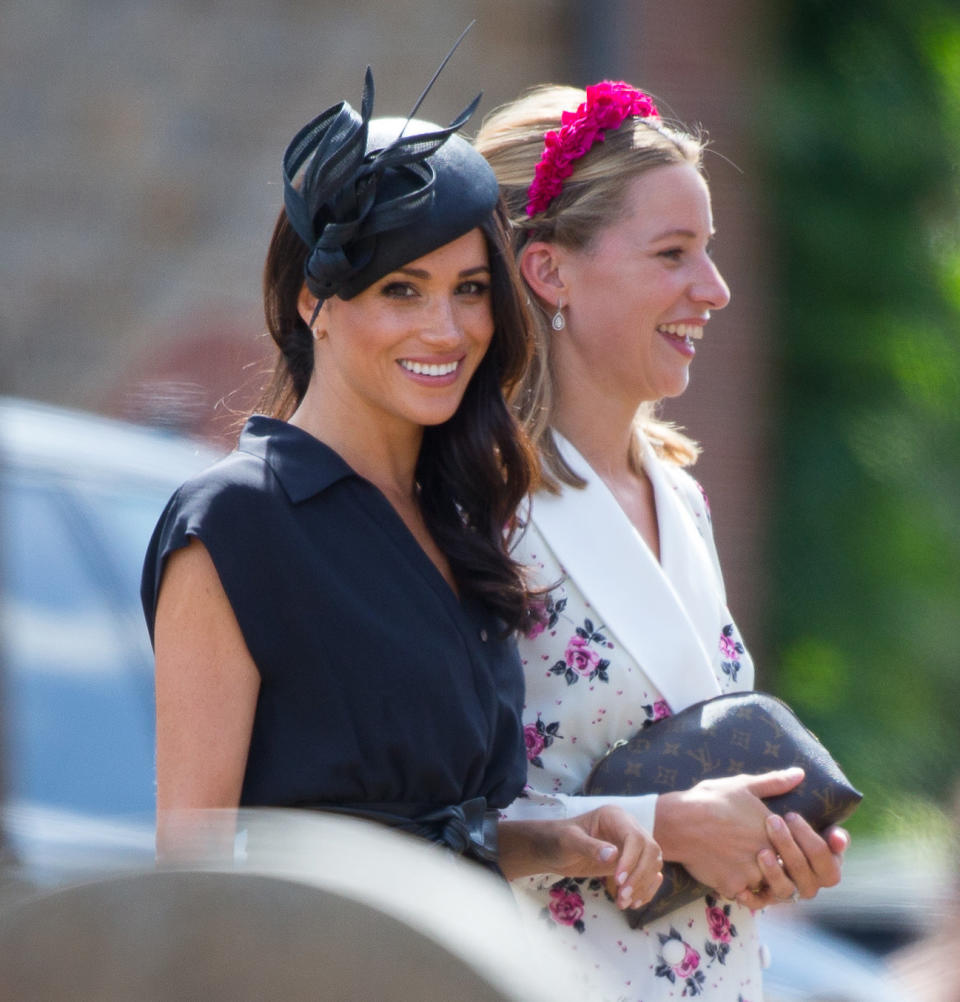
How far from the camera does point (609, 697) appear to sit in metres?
2.42

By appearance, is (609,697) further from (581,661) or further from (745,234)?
(745,234)

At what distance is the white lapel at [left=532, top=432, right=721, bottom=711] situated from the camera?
2459 mm

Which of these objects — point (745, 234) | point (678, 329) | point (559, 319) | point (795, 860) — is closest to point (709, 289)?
point (678, 329)

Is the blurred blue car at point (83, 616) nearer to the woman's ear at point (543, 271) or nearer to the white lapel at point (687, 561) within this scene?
the woman's ear at point (543, 271)

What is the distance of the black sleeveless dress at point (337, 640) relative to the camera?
6.14 feet

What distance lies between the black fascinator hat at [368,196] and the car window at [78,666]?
0.68 meters

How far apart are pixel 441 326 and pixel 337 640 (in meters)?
0.43

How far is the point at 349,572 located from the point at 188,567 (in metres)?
0.20

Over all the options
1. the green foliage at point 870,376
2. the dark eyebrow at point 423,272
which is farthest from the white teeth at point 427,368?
the green foliage at point 870,376

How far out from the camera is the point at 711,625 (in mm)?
→ 2592

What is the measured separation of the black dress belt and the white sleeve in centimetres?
27

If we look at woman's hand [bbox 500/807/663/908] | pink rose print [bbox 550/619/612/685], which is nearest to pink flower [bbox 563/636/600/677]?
pink rose print [bbox 550/619/612/685]

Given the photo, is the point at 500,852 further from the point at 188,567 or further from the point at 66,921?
the point at 66,921

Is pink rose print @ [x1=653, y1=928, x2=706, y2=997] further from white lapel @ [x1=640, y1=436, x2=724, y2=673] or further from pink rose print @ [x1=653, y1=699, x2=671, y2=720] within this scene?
white lapel @ [x1=640, y1=436, x2=724, y2=673]
